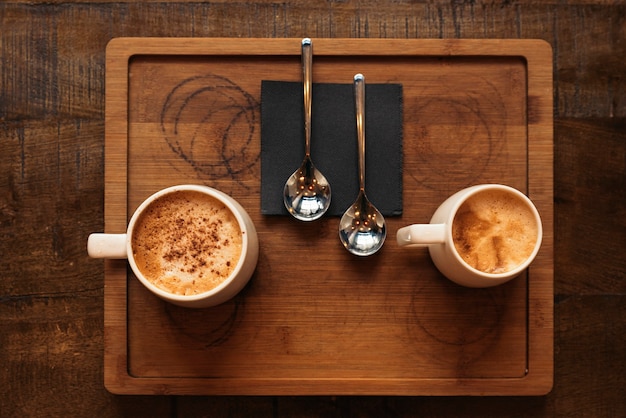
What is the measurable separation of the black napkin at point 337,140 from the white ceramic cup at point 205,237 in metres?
0.11

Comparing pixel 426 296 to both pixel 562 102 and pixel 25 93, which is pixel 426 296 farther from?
pixel 25 93

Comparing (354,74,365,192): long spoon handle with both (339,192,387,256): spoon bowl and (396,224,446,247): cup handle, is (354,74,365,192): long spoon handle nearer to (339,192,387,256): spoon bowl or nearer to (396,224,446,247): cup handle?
(339,192,387,256): spoon bowl

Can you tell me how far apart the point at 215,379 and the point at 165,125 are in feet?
1.41

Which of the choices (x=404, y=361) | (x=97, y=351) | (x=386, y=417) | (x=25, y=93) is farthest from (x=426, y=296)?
(x=25, y=93)

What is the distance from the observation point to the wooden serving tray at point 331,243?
0.88 m

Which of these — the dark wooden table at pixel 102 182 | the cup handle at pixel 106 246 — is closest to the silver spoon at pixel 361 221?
the dark wooden table at pixel 102 182

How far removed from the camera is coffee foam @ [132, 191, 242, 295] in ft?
2.61

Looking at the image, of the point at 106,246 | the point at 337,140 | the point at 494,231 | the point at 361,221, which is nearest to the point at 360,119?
the point at 337,140

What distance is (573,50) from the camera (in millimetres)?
1038

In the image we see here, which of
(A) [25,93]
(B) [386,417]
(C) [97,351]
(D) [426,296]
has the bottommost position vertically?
(B) [386,417]

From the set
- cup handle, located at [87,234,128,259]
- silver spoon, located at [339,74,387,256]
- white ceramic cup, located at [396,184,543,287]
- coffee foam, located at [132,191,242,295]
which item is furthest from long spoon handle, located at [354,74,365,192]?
cup handle, located at [87,234,128,259]

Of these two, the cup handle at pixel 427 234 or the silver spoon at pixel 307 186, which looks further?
the silver spoon at pixel 307 186

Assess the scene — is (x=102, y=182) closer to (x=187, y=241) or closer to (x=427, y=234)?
(x=187, y=241)

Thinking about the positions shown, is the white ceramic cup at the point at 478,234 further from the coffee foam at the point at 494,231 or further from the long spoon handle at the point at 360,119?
the long spoon handle at the point at 360,119
